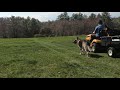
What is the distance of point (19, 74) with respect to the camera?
7.46m

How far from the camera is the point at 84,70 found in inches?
305

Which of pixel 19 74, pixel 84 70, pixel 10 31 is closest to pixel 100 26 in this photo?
pixel 84 70

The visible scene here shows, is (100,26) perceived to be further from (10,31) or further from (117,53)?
(10,31)
